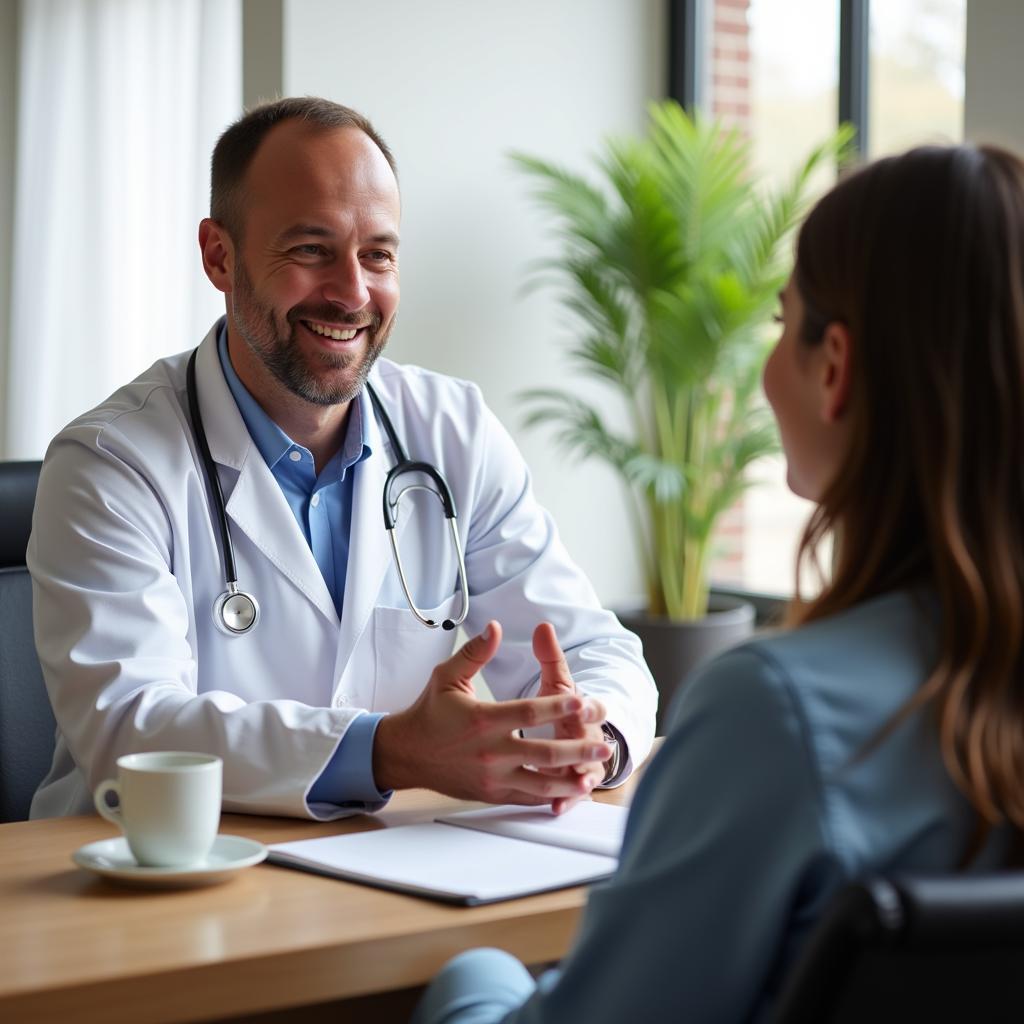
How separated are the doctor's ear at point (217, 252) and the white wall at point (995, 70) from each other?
176cm

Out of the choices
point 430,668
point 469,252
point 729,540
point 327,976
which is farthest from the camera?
point 729,540

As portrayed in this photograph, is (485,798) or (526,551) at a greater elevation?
(526,551)

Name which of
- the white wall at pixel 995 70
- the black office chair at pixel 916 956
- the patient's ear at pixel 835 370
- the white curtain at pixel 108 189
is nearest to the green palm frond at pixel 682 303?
the white wall at pixel 995 70

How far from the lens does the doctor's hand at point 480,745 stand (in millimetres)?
1415

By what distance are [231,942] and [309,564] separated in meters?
0.81

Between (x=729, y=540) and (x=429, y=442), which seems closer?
(x=429, y=442)

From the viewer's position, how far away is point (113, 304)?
15.4 feet

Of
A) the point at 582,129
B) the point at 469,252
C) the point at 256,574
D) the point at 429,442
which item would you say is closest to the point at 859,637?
the point at 256,574

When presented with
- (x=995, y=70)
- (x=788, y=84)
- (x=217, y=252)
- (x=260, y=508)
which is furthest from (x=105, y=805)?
(x=788, y=84)

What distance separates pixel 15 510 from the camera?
1904 millimetres

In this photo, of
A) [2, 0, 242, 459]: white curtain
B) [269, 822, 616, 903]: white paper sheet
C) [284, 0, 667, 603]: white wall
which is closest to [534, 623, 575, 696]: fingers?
[269, 822, 616, 903]: white paper sheet

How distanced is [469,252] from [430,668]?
8.17 ft

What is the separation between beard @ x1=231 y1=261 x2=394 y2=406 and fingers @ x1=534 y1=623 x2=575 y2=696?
57cm

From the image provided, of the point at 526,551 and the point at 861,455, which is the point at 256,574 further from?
the point at 861,455
